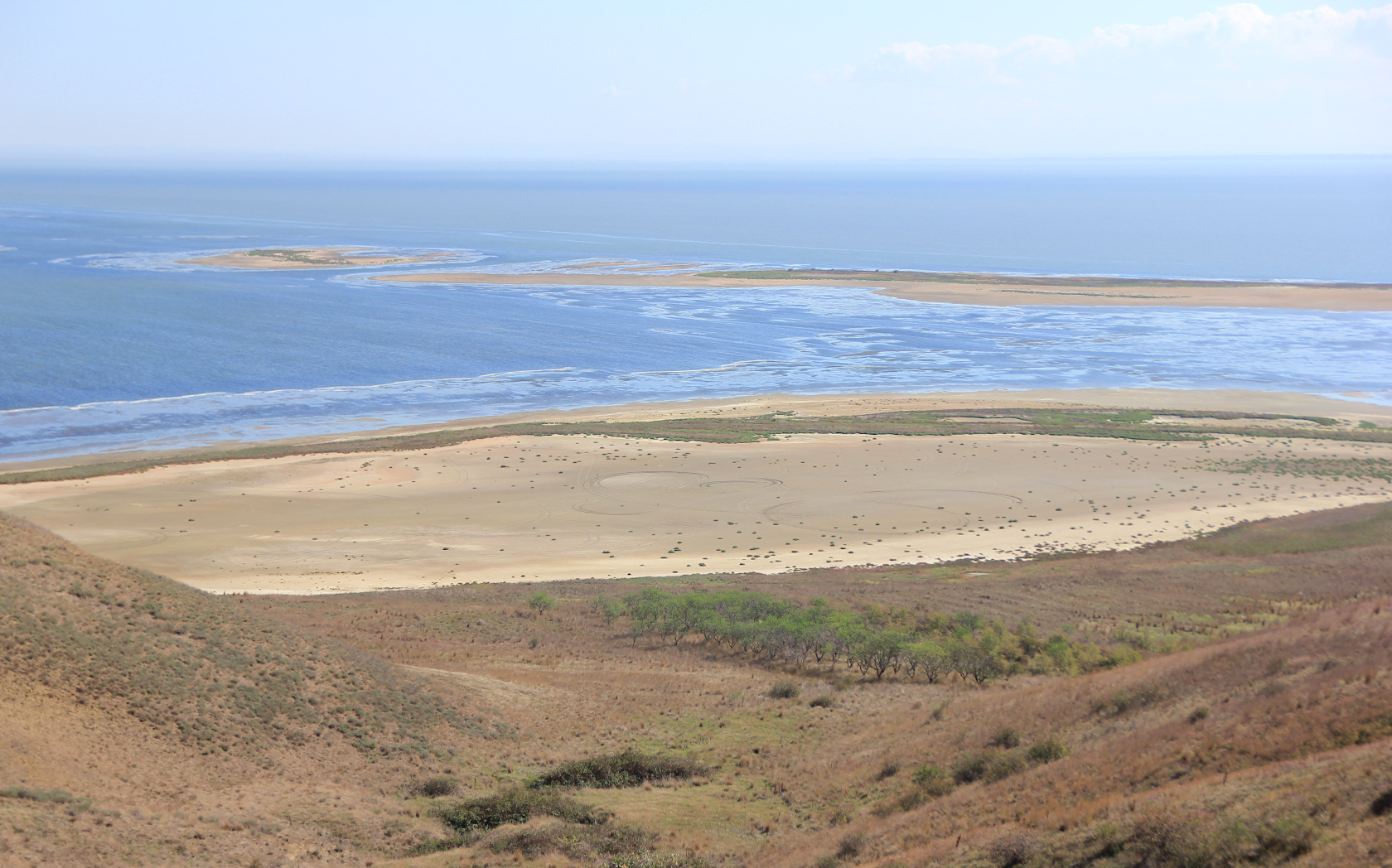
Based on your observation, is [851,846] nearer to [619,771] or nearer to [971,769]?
[971,769]

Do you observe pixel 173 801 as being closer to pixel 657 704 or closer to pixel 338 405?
pixel 657 704

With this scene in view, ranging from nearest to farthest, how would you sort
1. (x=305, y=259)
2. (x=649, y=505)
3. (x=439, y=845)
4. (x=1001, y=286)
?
(x=439, y=845), (x=649, y=505), (x=1001, y=286), (x=305, y=259)

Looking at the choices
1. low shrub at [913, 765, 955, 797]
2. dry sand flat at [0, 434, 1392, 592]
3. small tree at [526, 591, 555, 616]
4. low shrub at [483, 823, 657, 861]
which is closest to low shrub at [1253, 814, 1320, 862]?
low shrub at [913, 765, 955, 797]

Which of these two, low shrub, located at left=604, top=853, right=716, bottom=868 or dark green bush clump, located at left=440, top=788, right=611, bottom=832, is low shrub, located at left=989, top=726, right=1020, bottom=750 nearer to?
low shrub, located at left=604, top=853, right=716, bottom=868

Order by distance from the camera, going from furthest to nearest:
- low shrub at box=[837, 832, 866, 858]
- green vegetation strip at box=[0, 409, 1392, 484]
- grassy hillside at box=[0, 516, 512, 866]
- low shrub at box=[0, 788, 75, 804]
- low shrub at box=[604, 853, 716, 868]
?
green vegetation strip at box=[0, 409, 1392, 484] → low shrub at box=[604, 853, 716, 868] → low shrub at box=[837, 832, 866, 858] → grassy hillside at box=[0, 516, 512, 866] → low shrub at box=[0, 788, 75, 804]

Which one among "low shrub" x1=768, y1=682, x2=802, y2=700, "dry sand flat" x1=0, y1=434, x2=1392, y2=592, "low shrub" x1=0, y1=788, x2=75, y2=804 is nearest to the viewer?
"low shrub" x1=0, y1=788, x2=75, y2=804

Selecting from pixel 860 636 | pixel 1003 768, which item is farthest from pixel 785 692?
pixel 1003 768
